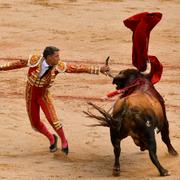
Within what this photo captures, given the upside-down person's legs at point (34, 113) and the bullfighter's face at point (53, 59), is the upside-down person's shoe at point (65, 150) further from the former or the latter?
the bullfighter's face at point (53, 59)

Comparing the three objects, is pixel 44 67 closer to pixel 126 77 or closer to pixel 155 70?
pixel 126 77

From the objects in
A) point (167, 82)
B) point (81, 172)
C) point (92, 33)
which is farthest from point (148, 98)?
point (92, 33)

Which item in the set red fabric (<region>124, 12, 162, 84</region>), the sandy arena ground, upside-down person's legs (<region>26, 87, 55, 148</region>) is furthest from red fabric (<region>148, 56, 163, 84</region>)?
upside-down person's legs (<region>26, 87, 55, 148</region>)

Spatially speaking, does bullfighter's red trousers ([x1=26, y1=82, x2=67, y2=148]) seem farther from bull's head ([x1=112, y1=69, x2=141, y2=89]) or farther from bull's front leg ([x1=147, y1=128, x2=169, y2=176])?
bull's front leg ([x1=147, y1=128, x2=169, y2=176])

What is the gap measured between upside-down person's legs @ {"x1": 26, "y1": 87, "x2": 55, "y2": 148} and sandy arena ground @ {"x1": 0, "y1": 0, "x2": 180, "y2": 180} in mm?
196

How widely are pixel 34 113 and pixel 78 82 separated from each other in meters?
3.74

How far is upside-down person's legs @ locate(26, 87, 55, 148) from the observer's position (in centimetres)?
945

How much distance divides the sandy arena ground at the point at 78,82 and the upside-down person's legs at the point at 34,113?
0.20 metres

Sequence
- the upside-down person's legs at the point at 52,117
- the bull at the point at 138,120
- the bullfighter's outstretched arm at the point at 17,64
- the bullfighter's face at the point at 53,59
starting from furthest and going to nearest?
the upside-down person's legs at the point at 52,117 < the bullfighter's outstretched arm at the point at 17,64 < the bullfighter's face at the point at 53,59 < the bull at the point at 138,120

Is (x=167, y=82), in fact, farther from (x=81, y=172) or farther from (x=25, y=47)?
(x=81, y=172)

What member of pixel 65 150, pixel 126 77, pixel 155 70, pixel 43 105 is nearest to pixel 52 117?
pixel 43 105

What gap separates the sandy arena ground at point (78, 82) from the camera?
914 cm

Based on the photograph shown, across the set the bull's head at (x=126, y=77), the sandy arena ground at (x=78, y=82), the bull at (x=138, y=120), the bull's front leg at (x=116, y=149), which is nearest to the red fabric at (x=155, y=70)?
the bull's head at (x=126, y=77)

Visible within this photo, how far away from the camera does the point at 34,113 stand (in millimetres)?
9539
